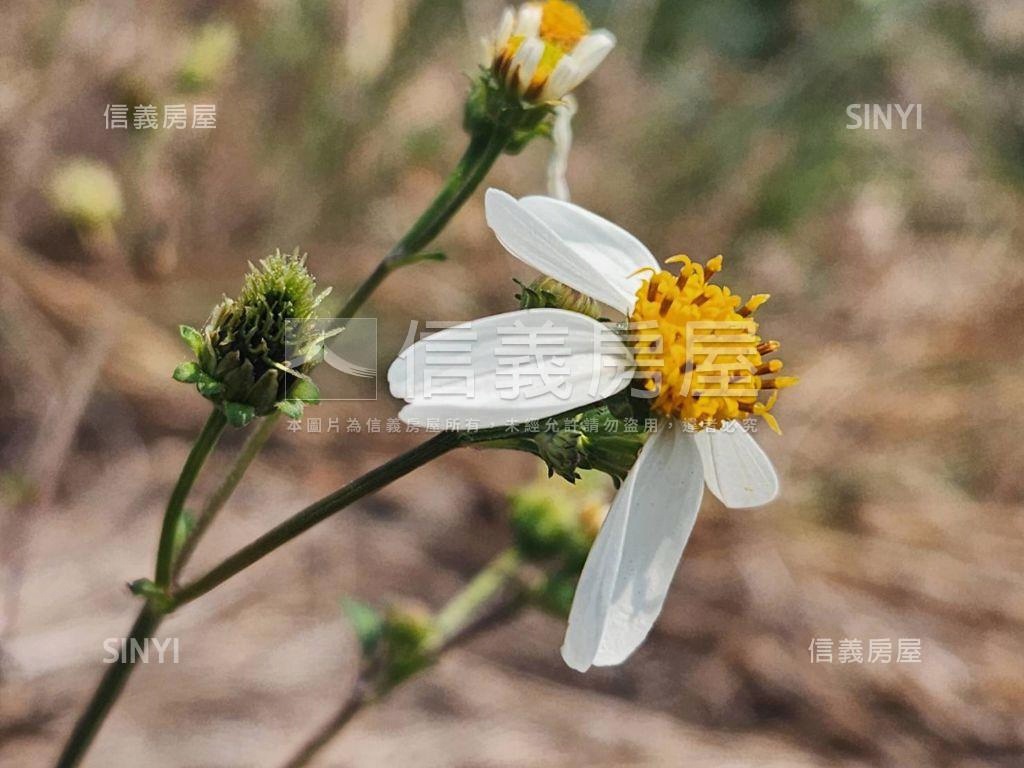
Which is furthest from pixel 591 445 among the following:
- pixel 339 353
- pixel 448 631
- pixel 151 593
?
pixel 339 353

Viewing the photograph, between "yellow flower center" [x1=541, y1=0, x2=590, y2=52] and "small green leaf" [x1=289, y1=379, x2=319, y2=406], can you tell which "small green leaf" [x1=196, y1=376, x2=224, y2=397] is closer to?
"small green leaf" [x1=289, y1=379, x2=319, y2=406]

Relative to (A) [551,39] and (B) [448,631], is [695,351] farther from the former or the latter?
(B) [448,631]

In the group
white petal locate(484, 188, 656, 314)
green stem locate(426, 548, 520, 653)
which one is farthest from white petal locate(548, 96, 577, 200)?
green stem locate(426, 548, 520, 653)

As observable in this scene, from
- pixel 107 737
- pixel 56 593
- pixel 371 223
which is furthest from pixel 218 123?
pixel 107 737

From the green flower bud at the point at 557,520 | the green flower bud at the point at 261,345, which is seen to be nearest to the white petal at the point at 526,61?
the green flower bud at the point at 261,345

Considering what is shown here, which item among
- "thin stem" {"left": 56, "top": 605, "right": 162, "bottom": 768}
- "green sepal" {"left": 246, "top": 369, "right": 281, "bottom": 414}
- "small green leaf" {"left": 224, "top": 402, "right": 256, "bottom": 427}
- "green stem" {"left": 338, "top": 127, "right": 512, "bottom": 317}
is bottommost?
"thin stem" {"left": 56, "top": 605, "right": 162, "bottom": 768}

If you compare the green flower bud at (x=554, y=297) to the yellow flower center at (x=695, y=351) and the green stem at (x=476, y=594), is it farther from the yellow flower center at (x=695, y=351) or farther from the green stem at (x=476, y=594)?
the green stem at (x=476, y=594)

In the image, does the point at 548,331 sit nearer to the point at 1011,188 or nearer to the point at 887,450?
the point at 887,450
